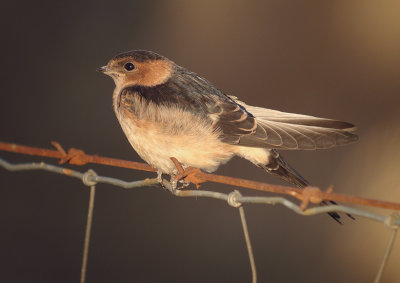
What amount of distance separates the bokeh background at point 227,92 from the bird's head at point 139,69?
2198mm

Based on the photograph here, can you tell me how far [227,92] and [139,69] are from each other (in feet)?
9.76

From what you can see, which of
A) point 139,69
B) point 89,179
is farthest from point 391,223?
point 139,69

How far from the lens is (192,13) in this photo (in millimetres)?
6051

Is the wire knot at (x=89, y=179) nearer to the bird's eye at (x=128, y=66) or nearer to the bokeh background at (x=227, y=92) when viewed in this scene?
the bird's eye at (x=128, y=66)

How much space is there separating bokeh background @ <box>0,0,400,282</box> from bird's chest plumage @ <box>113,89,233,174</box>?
253 cm

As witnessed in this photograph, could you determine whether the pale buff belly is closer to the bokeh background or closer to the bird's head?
the bird's head

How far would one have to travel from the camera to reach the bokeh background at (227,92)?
17.0ft

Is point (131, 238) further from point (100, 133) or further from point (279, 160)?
point (279, 160)

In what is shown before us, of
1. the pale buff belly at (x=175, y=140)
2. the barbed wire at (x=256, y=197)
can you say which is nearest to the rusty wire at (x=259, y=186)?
the barbed wire at (x=256, y=197)

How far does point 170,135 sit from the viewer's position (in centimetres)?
244

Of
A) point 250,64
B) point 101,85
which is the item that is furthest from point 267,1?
point 101,85

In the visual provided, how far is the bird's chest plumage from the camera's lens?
2.44 meters

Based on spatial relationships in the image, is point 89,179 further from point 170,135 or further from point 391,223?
point 391,223

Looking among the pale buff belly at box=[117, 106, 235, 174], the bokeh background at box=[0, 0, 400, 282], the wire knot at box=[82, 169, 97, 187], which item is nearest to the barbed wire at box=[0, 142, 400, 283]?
the wire knot at box=[82, 169, 97, 187]
